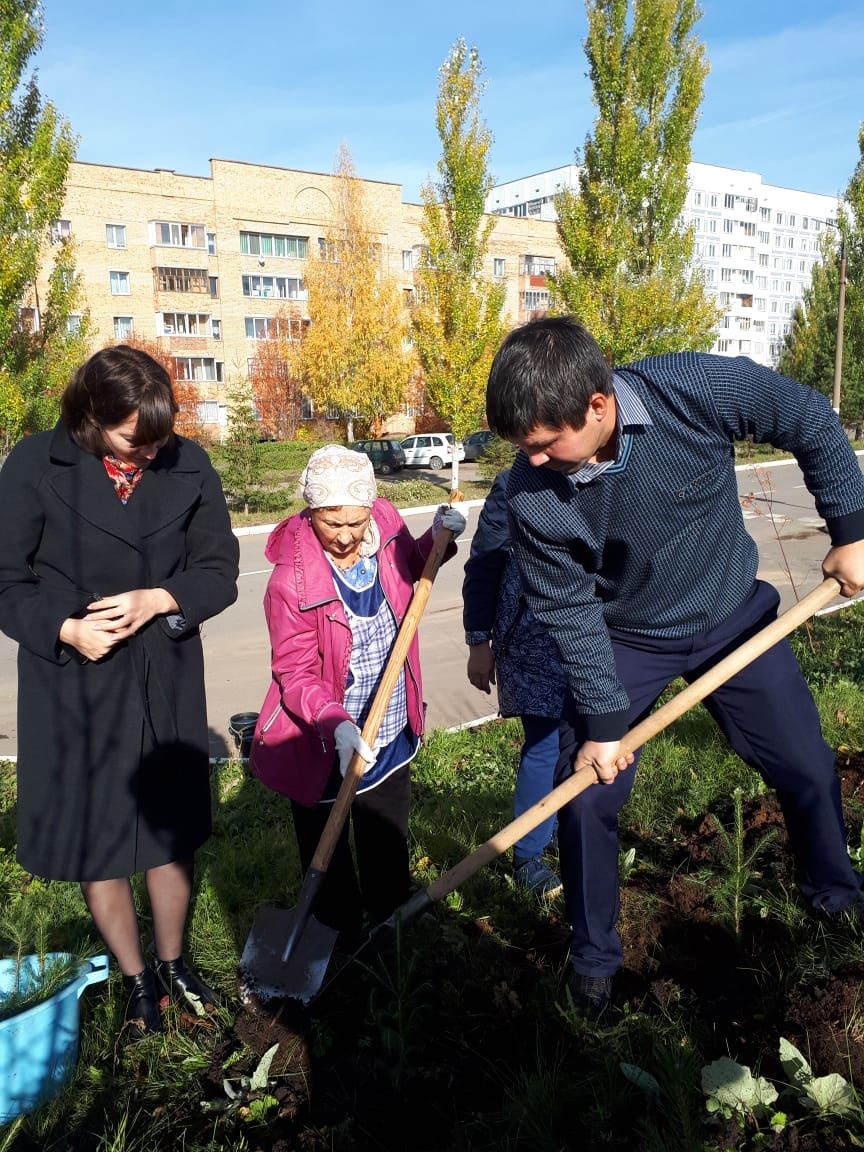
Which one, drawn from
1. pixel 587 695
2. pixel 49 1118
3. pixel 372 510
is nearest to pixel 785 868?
pixel 587 695

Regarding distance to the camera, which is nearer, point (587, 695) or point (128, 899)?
point (587, 695)


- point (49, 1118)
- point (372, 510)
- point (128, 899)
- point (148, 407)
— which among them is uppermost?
point (148, 407)

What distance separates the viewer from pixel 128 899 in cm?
236

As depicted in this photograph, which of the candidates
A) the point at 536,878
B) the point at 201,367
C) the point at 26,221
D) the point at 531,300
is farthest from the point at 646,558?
the point at 531,300

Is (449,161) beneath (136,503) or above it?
above

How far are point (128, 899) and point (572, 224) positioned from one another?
19557 mm

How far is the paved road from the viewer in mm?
5758

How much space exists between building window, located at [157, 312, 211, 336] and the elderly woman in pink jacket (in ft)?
118

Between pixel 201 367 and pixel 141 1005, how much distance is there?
122 feet

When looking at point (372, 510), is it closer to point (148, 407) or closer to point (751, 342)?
point (148, 407)

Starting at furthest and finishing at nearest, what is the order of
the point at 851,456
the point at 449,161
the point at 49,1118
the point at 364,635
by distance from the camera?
the point at 449,161 → the point at 364,635 → the point at 851,456 → the point at 49,1118

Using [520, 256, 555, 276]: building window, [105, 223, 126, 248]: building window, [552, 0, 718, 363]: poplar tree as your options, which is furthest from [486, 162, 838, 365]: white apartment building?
[552, 0, 718, 363]: poplar tree

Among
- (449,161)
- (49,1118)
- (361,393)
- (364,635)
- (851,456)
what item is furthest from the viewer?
(361,393)

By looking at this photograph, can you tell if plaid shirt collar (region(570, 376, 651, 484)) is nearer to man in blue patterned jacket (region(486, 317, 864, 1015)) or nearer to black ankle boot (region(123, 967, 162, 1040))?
man in blue patterned jacket (region(486, 317, 864, 1015))
